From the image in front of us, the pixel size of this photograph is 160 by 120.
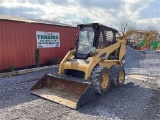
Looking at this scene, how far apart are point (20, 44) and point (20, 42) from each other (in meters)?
0.11

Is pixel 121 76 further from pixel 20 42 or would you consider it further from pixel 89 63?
pixel 20 42

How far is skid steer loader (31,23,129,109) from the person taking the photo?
20.1ft

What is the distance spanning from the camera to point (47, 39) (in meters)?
12.7

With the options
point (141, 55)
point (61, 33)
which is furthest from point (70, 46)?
point (141, 55)

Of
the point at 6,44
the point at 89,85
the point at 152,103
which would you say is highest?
the point at 6,44

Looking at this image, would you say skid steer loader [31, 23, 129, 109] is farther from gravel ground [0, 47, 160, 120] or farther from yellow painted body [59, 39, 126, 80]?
gravel ground [0, 47, 160, 120]

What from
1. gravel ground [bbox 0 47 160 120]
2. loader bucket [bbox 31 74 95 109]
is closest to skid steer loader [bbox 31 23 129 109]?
loader bucket [bbox 31 74 95 109]

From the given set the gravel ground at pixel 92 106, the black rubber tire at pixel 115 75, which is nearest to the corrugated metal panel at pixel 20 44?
the gravel ground at pixel 92 106

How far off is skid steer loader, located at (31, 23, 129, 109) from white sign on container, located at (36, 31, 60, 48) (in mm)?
5218

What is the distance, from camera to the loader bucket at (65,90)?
5.66 metres

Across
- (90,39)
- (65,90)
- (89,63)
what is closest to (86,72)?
(89,63)

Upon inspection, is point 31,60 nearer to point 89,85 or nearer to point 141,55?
point 89,85

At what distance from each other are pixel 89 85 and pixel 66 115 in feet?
3.45

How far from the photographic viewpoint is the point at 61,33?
1365cm
